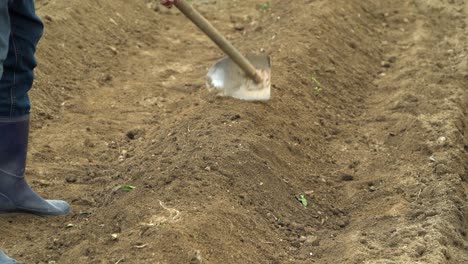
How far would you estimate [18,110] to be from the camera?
13.2 feet

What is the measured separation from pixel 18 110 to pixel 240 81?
1803mm

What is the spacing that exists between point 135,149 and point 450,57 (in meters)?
2.83

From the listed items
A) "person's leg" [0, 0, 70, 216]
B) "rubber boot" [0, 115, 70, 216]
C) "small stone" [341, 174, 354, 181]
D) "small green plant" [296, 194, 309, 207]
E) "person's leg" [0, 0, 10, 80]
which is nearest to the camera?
"person's leg" [0, 0, 10, 80]

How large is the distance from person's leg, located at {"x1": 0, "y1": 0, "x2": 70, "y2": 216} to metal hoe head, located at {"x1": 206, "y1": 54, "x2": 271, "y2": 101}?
163 cm

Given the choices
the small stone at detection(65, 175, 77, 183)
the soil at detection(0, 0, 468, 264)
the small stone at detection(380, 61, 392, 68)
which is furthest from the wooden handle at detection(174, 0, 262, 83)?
the small stone at detection(380, 61, 392, 68)

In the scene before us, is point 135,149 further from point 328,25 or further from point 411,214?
point 328,25

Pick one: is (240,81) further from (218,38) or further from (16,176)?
(16,176)

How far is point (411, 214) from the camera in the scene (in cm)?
426

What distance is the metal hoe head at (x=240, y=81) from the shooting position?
5379mm

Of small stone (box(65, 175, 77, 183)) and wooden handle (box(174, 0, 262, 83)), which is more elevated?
wooden handle (box(174, 0, 262, 83))

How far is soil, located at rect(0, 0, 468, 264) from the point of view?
395 centimetres

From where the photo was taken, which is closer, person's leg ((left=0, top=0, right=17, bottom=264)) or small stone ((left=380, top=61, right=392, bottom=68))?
person's leg ((left=0, top=0, right=17, bottom=264))

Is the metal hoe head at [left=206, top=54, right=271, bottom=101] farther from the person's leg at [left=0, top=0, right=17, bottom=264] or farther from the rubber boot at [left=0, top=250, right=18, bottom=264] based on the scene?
the rubber boot at [left=0, top=250, right=18, bottom=264]

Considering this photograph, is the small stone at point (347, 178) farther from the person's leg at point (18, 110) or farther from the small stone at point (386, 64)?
the small stone at point (386, 64)
